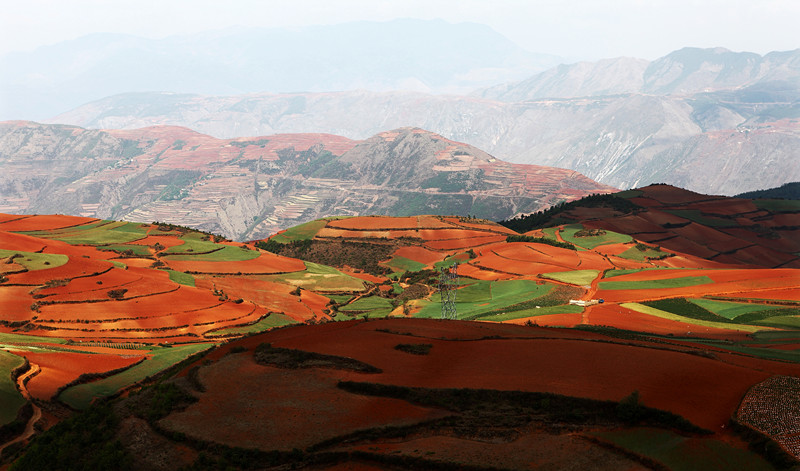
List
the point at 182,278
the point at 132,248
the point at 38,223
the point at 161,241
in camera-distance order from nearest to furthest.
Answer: the point at 182,278 → the point at 132,248 → the point at 161,241 → the point at 38,223

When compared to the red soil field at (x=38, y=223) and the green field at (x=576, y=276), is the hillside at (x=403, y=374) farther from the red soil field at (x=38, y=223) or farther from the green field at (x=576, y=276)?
the red soil field at (x=38, y=223)

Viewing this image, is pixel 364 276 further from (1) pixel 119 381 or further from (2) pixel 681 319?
(1) pixel 119 381

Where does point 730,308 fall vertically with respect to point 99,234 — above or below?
above

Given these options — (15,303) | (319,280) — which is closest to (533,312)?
(319,280)

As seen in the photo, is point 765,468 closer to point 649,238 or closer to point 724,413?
point 724,413

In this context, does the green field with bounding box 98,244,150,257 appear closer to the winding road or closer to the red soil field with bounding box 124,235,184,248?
the red soil field with bounding box 124,235,184,248

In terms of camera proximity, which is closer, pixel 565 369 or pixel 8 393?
pixel 565 369

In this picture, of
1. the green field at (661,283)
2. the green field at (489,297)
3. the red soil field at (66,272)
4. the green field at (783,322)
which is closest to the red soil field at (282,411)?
the green field at (489,297)
